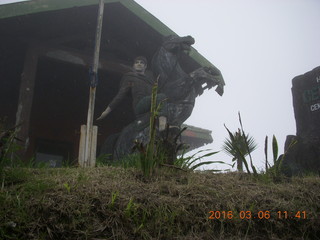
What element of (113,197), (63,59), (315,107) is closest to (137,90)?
(63,59)

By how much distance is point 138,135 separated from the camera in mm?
6449

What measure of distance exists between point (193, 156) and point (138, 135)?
9.33 ft

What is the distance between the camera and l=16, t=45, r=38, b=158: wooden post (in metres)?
6.52

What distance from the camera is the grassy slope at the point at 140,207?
2.38 metres

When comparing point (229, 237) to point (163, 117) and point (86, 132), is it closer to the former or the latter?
point (86, 132)

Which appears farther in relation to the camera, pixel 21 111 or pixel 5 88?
pixel 5 88

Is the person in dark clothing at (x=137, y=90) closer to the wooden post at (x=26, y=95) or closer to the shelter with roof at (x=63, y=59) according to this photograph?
the shelter with roof at (x=63, y=59)

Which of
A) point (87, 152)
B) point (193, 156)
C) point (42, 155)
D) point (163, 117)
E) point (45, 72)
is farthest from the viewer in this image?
point (42, 155)

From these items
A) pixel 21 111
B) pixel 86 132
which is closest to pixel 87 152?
pixel 86 132

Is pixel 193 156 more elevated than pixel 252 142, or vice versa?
pixel 252 142
